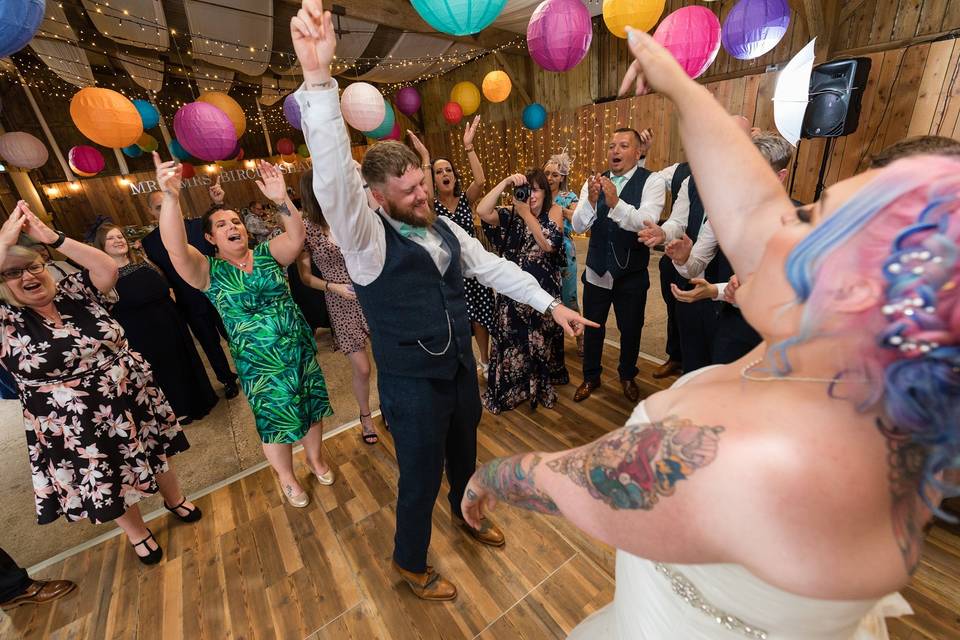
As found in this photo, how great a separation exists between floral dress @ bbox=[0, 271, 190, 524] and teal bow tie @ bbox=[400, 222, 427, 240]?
1.44 m

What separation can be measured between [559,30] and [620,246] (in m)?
1.75

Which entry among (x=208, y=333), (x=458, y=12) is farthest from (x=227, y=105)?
(x=458, y=12)

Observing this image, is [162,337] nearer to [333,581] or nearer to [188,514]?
[188,514]

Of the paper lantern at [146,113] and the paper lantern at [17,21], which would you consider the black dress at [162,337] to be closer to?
the paper lantern at [17,21]

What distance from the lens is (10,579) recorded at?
170cm

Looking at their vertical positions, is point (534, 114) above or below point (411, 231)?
above

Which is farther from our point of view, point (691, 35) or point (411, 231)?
point (691, 35)

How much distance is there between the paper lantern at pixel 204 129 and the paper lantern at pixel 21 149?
9.53ft

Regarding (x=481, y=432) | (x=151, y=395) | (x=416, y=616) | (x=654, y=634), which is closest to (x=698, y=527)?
(x=654, y=634)

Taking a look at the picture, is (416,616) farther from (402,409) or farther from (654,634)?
(654,634)

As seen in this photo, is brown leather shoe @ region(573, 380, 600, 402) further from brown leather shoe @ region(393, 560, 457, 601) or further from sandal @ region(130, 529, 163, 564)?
sandal @ region(130, 529, 163, 564)

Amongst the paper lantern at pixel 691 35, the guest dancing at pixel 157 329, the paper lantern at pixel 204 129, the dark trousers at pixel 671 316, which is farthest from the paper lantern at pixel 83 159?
the dark trousers at pixel 671 316

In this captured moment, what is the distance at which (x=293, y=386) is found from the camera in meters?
1.96

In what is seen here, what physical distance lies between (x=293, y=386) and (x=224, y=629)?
0.97 meters
